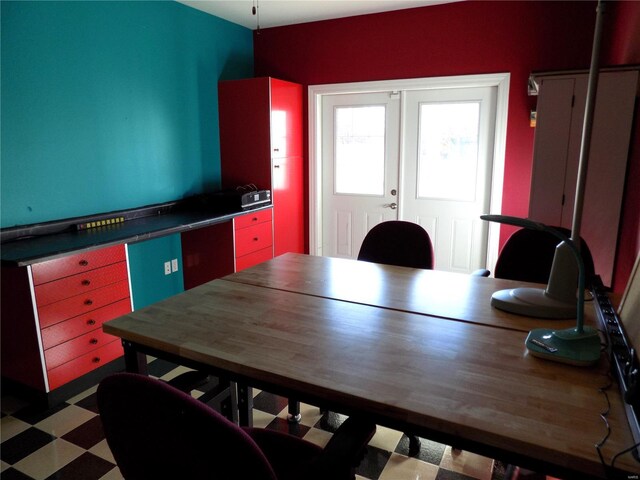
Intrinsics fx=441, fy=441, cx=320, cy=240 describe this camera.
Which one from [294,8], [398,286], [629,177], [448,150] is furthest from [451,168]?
[398,286]

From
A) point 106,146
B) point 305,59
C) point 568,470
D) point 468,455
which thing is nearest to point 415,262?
point 468,455

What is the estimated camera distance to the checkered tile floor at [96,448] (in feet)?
6.39

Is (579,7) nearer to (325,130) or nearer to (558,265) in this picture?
(325,130)

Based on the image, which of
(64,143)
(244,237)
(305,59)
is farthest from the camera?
(305,59)

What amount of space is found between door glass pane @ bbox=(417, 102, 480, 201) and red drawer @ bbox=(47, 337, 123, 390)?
2956 mm

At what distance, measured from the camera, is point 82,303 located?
2.50 meters

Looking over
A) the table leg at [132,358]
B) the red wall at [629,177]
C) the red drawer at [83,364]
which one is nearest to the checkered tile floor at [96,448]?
the red drawer at [83,364]

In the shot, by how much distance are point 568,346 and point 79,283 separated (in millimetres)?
2388

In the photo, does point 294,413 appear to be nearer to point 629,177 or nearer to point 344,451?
point 344,451

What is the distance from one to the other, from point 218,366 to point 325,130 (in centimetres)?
366

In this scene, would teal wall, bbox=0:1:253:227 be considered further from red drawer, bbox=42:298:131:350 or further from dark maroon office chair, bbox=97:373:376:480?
dark maroon office chair, bbox=97:373:376:480

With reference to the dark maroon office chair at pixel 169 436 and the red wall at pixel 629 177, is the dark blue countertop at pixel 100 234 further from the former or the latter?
the red wall at pixel 629 177

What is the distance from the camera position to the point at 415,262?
8.13 feet

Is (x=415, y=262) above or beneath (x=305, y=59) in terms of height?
beneath
